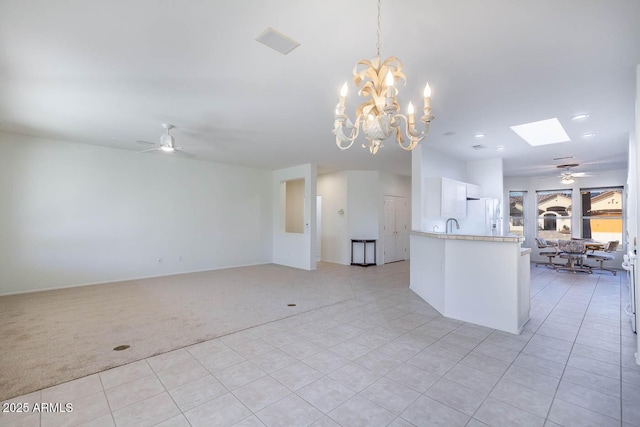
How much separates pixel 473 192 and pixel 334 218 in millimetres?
4058

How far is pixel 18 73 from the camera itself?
2.97 m

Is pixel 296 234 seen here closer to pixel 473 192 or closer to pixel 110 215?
pixel 110 215

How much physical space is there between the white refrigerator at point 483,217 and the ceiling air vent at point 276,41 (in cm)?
552

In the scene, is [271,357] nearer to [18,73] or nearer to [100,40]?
[100,40]

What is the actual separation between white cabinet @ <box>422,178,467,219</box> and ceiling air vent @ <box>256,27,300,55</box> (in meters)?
4.01

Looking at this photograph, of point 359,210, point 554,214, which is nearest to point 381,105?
point 359,210

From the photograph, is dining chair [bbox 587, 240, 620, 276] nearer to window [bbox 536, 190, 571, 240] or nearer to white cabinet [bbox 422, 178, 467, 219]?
window [bbox 536, 190, 571, 240]

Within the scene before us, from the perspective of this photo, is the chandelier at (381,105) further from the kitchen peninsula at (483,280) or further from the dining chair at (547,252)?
the dining chair at (547,252)

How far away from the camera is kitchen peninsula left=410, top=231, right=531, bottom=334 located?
3.53m

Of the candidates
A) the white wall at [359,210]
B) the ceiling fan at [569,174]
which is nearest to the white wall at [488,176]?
the ceiling fan at [569,174]

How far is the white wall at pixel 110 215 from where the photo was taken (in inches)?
206

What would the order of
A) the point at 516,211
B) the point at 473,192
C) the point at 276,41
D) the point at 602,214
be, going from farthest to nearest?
the point at 516,211 → the point at 602,214 → the point at 473,192 → the point at 276,41

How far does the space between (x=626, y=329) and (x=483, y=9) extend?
4290 millimetres

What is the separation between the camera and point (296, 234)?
26.9 feet
